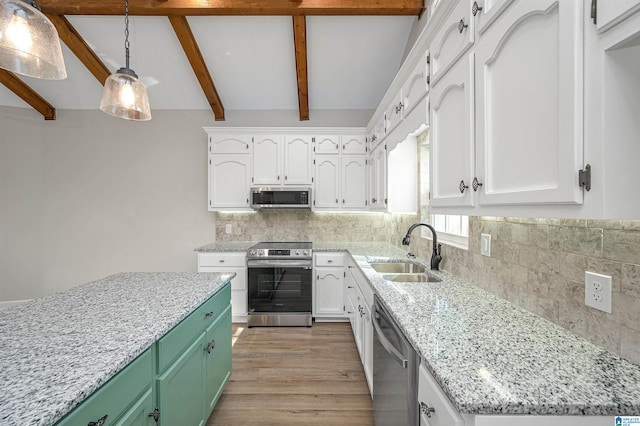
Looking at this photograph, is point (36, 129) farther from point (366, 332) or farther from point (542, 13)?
point (542, 13)

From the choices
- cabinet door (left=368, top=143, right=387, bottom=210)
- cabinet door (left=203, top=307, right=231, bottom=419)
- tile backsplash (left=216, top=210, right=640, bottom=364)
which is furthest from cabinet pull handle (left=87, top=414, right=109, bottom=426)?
cabinet door (left=368, top=143, right=387, bottom=210)

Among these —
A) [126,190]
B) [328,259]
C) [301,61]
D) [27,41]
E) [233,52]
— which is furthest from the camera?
[126,190]

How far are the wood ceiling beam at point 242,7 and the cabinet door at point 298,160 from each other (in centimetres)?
135

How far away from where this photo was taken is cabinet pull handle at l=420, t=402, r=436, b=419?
84cm

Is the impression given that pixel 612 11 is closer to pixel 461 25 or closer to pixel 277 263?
pixel 461 25

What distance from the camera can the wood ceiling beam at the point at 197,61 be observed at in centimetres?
293

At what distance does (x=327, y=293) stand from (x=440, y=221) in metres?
1.67

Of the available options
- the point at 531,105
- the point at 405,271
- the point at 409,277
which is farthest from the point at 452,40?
the point at 405,271

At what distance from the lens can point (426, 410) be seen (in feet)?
2.84

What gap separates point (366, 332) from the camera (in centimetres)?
208

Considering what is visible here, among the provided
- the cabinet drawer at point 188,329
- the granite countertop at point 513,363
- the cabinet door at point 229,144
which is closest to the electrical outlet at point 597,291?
the granite countertop at point 513,363

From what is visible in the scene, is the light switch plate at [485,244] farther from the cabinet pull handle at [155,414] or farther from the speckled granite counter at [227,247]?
the speckled granite counter at [227,247]

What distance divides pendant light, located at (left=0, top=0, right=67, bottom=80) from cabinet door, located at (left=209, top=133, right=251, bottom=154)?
7.73ft

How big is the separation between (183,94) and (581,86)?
422cm
